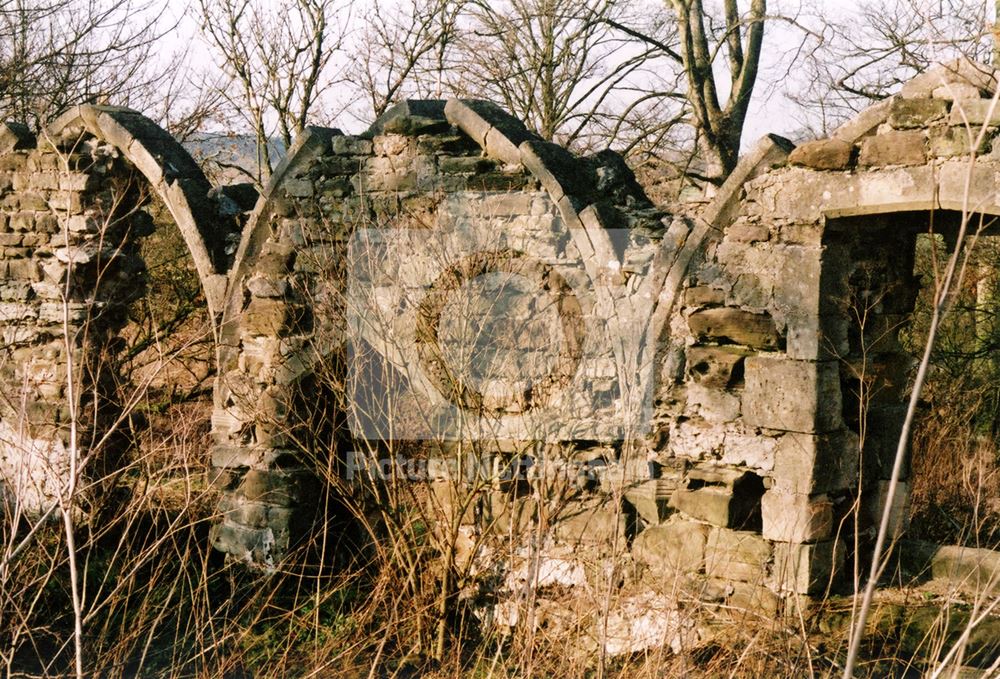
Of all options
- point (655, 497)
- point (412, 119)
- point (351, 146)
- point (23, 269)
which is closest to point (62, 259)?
point (23, 269)

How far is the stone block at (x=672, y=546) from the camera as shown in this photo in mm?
4926

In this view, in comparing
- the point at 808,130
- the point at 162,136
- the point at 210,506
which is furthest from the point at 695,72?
the point at 210,506

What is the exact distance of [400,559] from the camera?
16.8 ft

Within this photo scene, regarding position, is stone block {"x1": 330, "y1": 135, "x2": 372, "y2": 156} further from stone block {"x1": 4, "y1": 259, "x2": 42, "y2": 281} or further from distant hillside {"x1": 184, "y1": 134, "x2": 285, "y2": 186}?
distant hillside {"x1": 184, "y1": 134, "x2": 285, "y2": 186}

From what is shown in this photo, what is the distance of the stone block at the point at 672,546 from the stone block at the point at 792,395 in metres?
0.62

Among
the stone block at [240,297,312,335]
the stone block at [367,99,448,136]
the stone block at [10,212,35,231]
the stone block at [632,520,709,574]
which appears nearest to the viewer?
the stone block at [632,520,709,574]

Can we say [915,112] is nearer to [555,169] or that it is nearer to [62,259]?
[555,169]

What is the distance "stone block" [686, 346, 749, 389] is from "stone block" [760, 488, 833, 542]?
0.55 metres

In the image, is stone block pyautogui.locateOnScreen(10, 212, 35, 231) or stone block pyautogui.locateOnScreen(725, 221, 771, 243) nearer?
stone block pyautogui.locateOnScreen(725, 221, 771, 243)

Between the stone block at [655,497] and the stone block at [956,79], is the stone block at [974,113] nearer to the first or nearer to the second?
the stone block at [956,79]

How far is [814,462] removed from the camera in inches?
182

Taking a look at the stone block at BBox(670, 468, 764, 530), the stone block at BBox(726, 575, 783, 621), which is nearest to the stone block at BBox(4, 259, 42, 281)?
the stone block at BBox(670, 468, 764, 530)

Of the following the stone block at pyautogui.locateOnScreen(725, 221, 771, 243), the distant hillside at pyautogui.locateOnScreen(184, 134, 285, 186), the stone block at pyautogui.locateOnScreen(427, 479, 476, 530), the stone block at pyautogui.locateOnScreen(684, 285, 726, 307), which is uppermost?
the distant hillside at pyautogui.locateOnScreen(184, 134, 285, 186)

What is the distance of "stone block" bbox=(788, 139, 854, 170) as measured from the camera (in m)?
4.48
